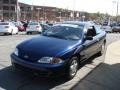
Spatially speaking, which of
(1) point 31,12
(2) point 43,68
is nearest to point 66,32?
(2) point 43,68

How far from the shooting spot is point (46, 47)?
22.7 ft

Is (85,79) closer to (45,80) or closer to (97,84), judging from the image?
(97,84)

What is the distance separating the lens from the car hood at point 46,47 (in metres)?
6.67

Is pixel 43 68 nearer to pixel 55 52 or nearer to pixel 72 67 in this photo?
pixel 55 52

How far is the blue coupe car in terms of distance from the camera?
21.4 ft

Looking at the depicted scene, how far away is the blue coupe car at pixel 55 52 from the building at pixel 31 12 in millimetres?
89148

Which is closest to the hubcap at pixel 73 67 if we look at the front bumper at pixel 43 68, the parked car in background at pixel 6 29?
the front bumper at pixel 43 68

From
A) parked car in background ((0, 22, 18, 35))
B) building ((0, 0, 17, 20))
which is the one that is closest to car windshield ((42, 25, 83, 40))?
parked car in background ((0, 22, 18, 35))

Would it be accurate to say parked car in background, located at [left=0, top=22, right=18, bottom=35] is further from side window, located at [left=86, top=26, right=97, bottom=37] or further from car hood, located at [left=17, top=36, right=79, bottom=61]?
car hood, located at [left=17, top=36, right=79, bottom=61]

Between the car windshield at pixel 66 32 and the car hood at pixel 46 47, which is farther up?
the car windshield at pixel 66 32

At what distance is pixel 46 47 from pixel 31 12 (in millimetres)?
99061

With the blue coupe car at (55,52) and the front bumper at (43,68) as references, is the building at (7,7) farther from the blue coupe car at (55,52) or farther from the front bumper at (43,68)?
the front bumper at (43,68)

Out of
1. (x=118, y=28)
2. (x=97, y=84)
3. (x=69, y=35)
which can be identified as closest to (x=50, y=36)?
(x=69, y=35)

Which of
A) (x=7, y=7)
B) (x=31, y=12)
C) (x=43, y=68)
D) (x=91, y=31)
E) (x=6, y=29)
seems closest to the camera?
(x=43, y=68)
